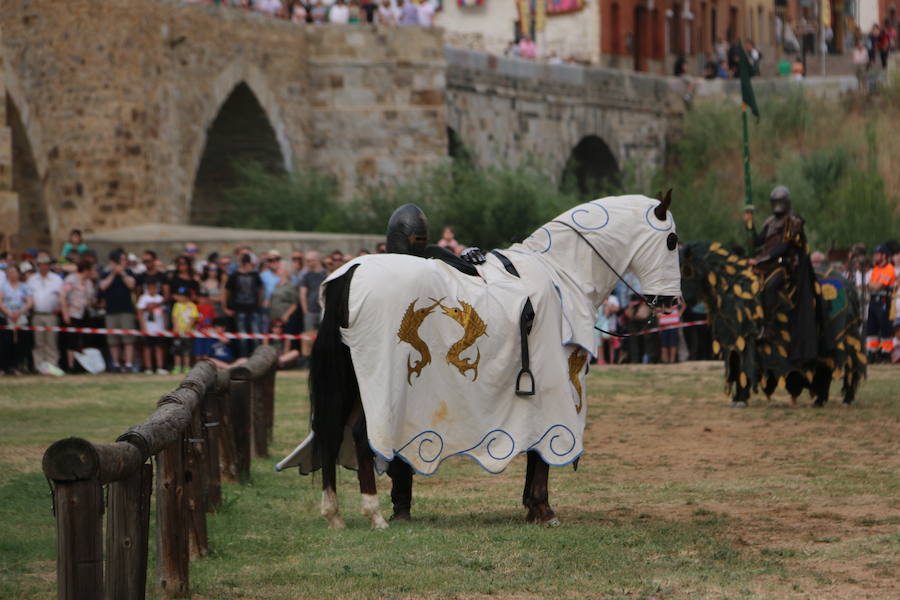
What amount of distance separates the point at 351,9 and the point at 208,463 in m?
29.0

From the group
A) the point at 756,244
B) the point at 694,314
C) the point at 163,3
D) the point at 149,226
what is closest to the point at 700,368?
the point at 694,314

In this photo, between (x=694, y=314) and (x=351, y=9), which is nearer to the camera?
(x=694, y=314)

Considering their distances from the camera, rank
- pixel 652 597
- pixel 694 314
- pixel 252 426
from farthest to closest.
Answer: pixel 694 314 → pixel 252 426 → pixel 652 597

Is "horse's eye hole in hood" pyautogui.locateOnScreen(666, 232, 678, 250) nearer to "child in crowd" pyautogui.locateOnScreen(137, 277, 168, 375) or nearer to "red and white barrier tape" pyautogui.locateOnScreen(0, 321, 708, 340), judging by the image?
"red and white barrier tape" pyautogui.locateOnScreen(0, 321, 708, 340)

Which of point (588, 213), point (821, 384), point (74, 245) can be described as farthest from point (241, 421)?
point (74, 245)

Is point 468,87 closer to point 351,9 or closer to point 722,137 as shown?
point 351,9

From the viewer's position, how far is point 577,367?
10305mm

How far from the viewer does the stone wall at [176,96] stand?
98.8ft

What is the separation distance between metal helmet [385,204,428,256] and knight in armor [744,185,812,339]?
8.16 m

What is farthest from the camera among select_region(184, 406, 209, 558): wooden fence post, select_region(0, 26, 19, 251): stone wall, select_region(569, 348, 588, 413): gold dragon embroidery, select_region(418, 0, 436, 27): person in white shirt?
select_region(418, 0, 436, 27): person in white shirt

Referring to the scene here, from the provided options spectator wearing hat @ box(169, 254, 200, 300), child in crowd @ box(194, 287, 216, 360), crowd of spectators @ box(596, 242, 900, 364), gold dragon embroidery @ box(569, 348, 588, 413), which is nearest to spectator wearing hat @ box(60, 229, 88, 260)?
spectator wearing hat @ box(169, 254, 200, 300)

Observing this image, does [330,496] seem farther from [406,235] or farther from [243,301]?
[243,301]

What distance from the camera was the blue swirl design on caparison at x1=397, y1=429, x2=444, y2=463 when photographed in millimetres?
9891

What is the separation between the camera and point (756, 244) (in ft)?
62.0
